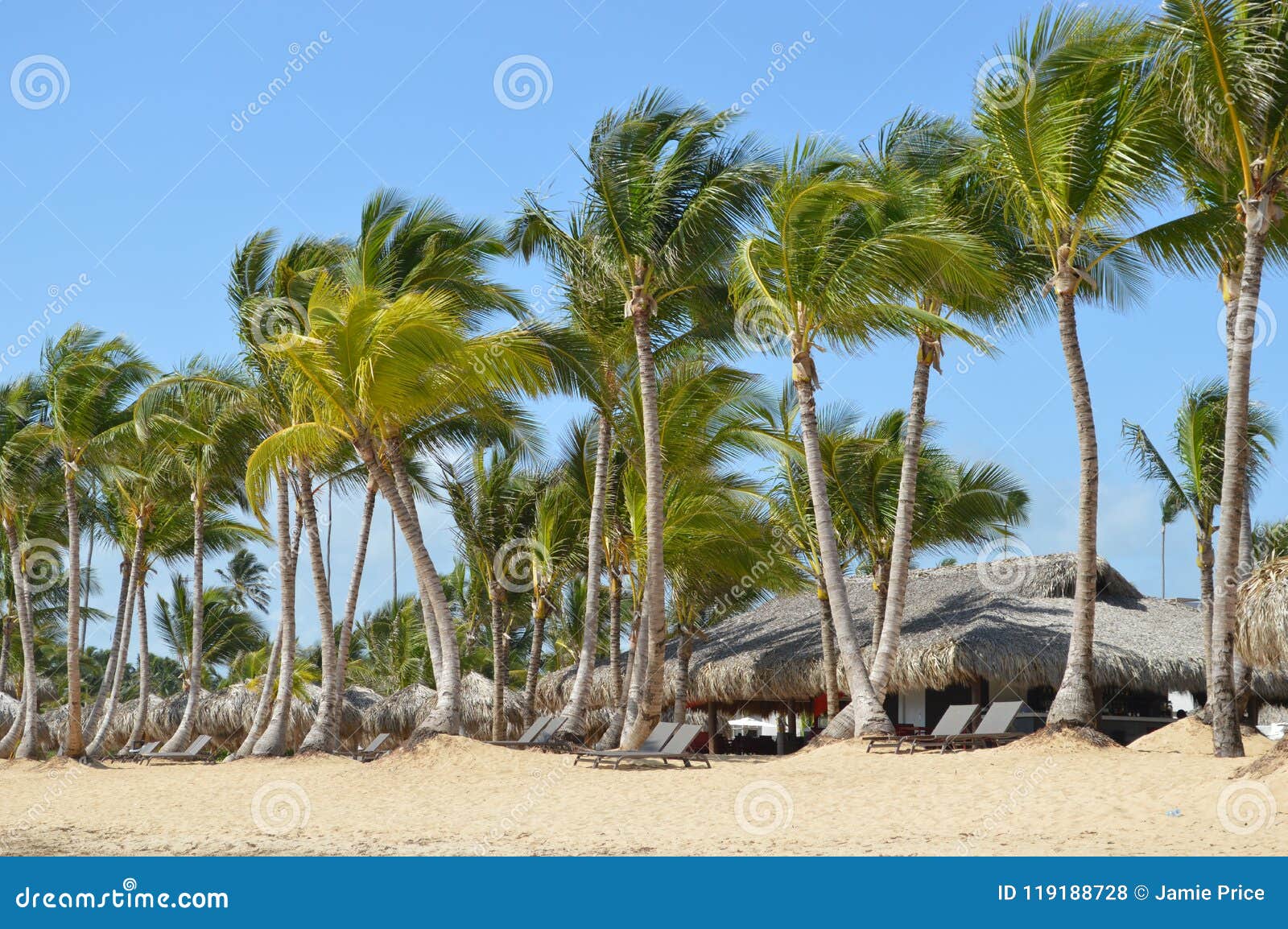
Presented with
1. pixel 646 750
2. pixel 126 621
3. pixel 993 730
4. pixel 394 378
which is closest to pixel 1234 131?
Result: pixel 993 730

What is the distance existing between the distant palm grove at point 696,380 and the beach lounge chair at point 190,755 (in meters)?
1.24

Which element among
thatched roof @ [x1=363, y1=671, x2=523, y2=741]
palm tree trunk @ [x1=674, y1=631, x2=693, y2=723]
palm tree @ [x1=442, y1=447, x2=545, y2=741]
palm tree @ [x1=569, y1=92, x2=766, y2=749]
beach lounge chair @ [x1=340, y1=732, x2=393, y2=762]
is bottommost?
beach lounge chair @ [x1=340, y1=732, x2=393, y2=762]

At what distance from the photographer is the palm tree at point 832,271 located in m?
13.8

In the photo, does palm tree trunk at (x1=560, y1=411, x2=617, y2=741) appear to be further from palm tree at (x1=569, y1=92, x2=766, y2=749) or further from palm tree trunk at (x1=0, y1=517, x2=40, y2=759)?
palm tree trunk at (x1=0, y1=517, x2=40, y2=759)

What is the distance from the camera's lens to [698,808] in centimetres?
1051

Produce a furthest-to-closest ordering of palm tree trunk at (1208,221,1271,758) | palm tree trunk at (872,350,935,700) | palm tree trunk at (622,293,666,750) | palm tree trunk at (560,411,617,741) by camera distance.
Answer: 1. palm tree trunk at (560,411,617,741)
2. palm tree trunk at (622,293,666,750)
3. palm tree trunk at (872,350,935,700)
4. palm tree trunk at (1208,221,1271,758)

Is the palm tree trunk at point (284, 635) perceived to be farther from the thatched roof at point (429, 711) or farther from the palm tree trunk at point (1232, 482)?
the palm tree trunk at point (1232, 482)

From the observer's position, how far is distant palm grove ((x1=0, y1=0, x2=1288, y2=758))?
12703mm

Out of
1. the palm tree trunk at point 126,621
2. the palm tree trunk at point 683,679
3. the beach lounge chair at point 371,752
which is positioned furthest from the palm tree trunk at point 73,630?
the palm tree trunk at point 683,679

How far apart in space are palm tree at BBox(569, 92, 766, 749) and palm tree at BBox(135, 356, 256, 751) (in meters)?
6.81

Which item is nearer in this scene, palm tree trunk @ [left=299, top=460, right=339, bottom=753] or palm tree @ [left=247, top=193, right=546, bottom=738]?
palm tree @ [left=247, top=193, right=546, bottom=738]

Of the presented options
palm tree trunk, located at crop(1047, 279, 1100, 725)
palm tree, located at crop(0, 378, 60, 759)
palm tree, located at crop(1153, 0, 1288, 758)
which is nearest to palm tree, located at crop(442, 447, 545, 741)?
palm tree, located at crop(0, 378, 60, 759)

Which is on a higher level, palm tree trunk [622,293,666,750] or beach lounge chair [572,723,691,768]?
palm tree trunk [622,293,666,750]

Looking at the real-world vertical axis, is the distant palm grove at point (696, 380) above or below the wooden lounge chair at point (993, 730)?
above
